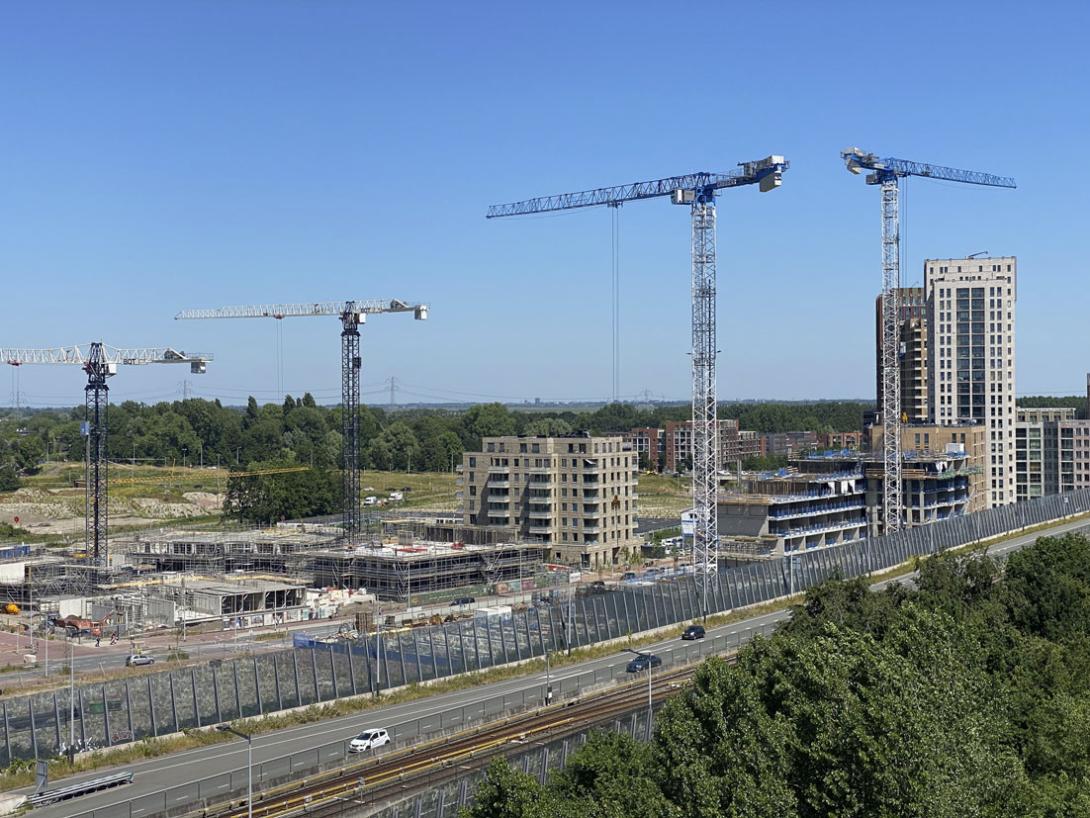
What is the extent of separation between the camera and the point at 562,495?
91125 mm

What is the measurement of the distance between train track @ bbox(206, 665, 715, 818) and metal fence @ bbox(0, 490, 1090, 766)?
21.1ft

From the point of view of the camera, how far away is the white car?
36.5m

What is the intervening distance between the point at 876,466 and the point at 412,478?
87682mm

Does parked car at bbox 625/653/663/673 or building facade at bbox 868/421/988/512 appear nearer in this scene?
parked car at bbox 625/653/663/673

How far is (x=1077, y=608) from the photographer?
164ft

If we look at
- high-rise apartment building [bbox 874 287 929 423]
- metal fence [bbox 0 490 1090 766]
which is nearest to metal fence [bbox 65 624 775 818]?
metal fence [bbox 0 490 1090 766]

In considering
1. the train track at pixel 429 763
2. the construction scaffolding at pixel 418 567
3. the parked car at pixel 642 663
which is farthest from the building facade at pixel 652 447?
the train track at pixel 429 763

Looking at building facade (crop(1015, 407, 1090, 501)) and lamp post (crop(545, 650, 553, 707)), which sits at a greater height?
building facade (crop(1015, 407, 1090, 501))

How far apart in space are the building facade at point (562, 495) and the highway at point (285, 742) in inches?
1477

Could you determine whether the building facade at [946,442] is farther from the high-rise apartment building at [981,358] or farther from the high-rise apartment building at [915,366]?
the high-rise apartment building at [915,366]

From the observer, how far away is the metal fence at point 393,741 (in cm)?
3130

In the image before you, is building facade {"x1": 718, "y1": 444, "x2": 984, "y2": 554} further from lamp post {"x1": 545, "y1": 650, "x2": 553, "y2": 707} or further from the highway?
lamp post {"x1": 545, "y1": 650, "x2": 553, "y2": 707}

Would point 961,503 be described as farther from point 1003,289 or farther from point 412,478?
point 412,478

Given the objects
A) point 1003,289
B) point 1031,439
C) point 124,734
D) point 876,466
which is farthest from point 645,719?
point 1031,439
